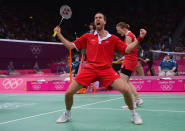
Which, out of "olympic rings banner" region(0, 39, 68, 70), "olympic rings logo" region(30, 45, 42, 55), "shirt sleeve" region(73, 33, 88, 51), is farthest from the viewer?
"olympic rings logo" region(30, 45, 42, 55)

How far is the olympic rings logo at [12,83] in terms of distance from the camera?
14.3 metres

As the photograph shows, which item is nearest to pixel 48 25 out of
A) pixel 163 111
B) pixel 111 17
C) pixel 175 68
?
pixel 111 17

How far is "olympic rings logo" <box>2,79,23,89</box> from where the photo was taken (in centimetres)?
1426

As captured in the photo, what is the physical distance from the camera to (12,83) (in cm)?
1429

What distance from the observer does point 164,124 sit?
503 cm

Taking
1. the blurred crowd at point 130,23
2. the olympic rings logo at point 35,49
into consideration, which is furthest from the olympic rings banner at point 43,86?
the blurred crowd at point 130,23

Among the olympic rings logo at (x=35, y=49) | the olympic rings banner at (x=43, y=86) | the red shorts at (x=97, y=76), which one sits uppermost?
the olympic rings logo at (x=35, y=49)

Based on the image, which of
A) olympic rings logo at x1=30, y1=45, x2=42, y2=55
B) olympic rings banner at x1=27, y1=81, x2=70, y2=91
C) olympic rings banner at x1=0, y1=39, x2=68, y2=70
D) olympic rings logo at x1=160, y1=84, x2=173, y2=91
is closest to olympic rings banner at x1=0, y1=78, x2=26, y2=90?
olympic rings banner at x1=27, y1=81, x2=70, y2=91

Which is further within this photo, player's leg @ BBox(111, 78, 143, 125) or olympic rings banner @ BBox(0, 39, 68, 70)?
olympic rings banner @ BBox(0, 39, 68, 70)

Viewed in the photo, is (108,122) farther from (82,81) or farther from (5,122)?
(5,122)

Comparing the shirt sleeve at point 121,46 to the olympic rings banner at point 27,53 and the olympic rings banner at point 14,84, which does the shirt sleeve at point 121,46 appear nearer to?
the olympic rings banner at point 14,84

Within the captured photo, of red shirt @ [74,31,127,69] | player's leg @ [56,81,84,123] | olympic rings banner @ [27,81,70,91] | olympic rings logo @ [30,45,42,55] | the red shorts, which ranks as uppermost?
olympic rings logo @ [30,45,42,55]

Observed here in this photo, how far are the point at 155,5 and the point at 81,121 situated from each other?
28263 mm

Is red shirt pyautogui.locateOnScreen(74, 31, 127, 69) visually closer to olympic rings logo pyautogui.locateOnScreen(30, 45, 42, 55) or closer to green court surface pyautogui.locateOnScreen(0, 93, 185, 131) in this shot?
green court surface pyautogui.locateOnScreen(0, 93, 185, 131)
